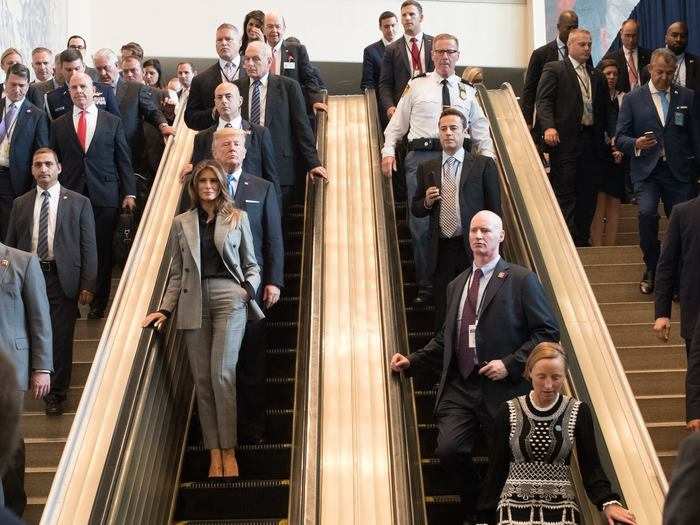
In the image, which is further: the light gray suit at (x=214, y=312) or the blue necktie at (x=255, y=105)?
the blue necktie at (x=255, y=105)

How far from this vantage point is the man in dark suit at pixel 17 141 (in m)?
8.45

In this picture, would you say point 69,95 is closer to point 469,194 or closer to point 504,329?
point 469,194

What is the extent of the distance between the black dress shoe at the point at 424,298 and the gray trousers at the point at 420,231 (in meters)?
0.03

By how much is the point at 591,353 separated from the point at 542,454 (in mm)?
1013

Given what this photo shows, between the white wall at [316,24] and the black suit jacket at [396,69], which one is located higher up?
the white wall at [316,24]

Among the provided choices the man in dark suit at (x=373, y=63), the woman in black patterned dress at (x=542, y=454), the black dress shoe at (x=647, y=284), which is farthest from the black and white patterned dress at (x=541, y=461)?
the man in dark suit at (x=373, y=63)

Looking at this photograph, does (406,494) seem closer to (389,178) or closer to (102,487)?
(102,487)

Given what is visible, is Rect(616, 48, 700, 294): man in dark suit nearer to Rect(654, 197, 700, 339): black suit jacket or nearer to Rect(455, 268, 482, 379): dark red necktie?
Rect(654, 197, 700, 339): black suit jacket

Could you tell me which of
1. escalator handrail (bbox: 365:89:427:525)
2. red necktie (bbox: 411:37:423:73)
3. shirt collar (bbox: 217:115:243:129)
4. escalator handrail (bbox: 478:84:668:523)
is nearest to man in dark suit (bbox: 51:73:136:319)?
shirt collar (bbox: 217:115:243:129)

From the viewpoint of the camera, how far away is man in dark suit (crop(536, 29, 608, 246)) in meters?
9.45

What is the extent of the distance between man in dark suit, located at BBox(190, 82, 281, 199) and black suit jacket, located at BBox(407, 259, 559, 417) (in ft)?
6.95

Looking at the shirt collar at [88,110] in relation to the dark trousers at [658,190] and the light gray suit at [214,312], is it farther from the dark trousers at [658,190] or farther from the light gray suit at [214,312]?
the dark trousers at [658,190]

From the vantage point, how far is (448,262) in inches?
282

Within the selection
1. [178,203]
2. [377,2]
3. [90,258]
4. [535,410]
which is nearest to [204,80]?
[178,203]
